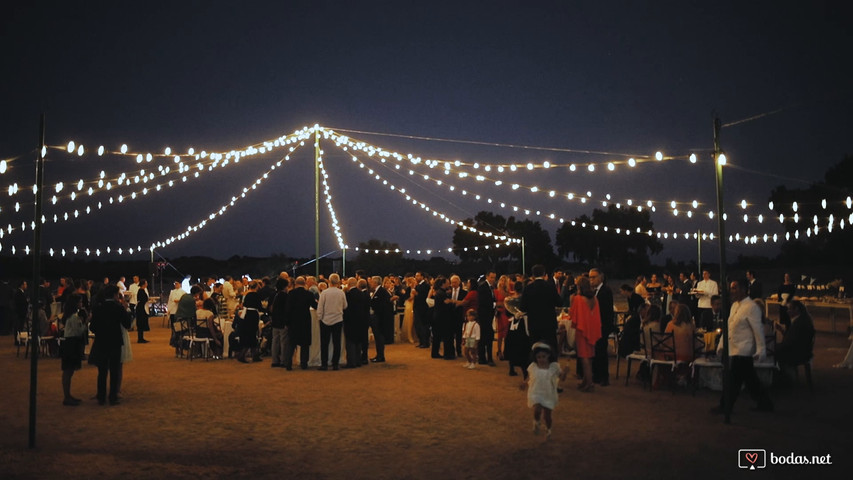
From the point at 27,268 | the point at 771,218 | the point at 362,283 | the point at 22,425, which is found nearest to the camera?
the point at 22,425

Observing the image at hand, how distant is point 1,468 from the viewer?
5477mm

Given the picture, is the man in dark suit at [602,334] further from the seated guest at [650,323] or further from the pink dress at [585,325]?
the seated guest at [650,323]

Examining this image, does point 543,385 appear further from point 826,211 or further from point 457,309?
point 826,211

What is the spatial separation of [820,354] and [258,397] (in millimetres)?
10303

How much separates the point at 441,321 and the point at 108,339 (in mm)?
5997

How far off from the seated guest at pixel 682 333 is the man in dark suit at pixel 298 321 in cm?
574

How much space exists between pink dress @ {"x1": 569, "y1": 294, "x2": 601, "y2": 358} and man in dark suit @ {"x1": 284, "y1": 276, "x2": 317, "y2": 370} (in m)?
4.62

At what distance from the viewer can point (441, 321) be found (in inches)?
490

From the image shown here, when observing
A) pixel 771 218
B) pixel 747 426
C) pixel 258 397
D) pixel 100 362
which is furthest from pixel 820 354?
pixel 100 362

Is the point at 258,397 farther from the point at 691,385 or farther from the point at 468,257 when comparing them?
the point at 468,257

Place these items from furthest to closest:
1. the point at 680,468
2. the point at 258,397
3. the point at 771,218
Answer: the point at 771,218 → the point at 258,397 → the point at 680,468

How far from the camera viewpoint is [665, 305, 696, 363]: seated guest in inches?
347

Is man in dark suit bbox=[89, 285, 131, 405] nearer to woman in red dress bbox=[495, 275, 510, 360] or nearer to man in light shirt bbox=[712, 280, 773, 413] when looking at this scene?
woman in red dress bbox=[495, 275, 510, 360]

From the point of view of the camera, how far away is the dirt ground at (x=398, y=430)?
5.42m
